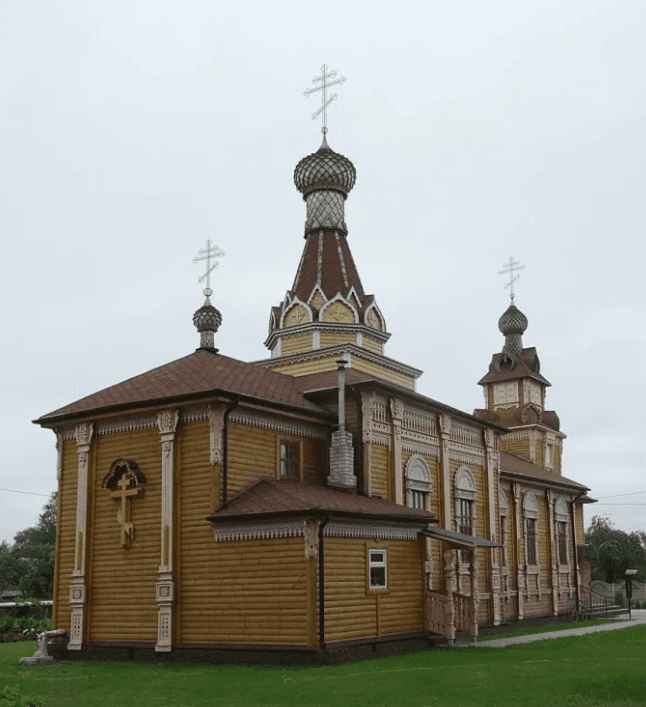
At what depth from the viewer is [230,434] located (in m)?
20.8

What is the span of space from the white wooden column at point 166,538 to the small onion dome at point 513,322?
25.7 metres

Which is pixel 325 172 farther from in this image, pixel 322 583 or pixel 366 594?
pixel 322 583

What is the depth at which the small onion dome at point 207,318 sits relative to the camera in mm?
29359

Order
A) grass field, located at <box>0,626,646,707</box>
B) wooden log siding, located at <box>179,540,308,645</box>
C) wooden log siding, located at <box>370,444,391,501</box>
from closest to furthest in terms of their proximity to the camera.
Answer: grass field, located at <box>0,626,646,707</box>, wooden log siding, located at <box>179,540,308,645</box>, wooden log siding, located at <box>370,444,391,501</box>

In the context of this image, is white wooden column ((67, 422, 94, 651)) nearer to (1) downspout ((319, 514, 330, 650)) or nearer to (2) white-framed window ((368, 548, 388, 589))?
(1) downspout ((319, 514, 330, 650))

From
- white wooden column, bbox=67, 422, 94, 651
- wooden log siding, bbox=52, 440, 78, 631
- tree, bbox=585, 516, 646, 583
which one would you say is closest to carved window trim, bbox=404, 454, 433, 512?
white wooden column, bbox=67, 422, 94, 651

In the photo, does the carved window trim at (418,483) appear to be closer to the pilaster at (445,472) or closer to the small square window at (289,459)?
the pilaster at (445,472)

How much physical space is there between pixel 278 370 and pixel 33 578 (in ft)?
76.3

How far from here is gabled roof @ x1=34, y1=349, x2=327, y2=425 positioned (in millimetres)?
21141

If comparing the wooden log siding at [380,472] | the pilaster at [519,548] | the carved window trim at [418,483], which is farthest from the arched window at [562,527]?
the wooden log siding at [380,472]

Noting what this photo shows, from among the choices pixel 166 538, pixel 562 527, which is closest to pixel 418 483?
pixel 166 538

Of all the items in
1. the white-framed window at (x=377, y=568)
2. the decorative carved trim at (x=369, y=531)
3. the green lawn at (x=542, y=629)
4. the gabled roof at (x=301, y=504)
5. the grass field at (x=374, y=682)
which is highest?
the gabled roof at (x=301, y=504)

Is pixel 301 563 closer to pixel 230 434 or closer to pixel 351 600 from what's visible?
pixel 351 600

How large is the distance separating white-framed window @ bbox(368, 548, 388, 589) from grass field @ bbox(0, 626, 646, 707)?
164cm
